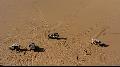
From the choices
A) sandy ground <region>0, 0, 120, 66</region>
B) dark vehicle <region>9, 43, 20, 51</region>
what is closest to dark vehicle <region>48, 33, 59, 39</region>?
sandy ground <region>0, 0, 120, 66</region>

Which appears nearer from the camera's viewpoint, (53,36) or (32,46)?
(32,46)

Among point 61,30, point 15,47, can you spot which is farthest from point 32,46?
point 61,30

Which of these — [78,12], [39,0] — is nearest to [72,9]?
[78,12]

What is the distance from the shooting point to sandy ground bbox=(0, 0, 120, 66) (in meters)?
30.7

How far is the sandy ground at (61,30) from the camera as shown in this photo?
3069cm

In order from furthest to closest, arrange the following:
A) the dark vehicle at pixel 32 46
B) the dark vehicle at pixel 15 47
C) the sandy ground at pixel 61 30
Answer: the dark vehicle at pixel 15 47
the dark vehicle at pixel 32 46
the sandy ground at pixel 61 30

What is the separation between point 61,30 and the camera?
3603cm

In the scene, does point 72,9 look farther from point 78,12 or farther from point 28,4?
point 28,4

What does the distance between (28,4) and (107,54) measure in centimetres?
1577

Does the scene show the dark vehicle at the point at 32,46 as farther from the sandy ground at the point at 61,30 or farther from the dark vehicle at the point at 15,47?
the dark vehicle at the point at 15,47

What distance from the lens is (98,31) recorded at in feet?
118

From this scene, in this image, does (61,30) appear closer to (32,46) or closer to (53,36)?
(53,36)

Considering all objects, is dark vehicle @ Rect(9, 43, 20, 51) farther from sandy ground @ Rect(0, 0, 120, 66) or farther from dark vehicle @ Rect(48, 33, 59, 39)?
dark vehicle @ Rect(48, 33, 59, 39)

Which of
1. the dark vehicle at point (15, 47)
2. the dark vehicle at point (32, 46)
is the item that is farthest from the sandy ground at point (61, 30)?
the dark vehicle at point (15, 47)
